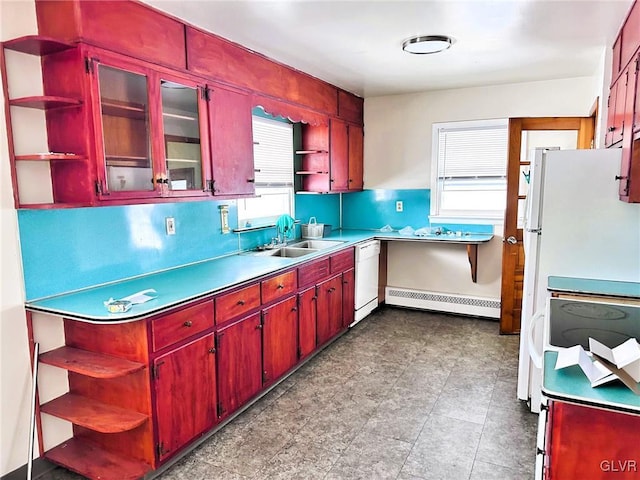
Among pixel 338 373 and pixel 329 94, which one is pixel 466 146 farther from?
pixel 338 373

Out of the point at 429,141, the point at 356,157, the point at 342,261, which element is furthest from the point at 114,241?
the point at 429,141

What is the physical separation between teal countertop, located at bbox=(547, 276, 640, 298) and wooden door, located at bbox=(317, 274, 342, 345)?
5.52ft

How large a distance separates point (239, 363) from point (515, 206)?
2.73m

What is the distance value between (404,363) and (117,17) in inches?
118

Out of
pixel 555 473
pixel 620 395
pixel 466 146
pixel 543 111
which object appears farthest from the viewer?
pixel 466 146

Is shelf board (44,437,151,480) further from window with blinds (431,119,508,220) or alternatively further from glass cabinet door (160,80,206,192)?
window with blinds (431,119,508,220)

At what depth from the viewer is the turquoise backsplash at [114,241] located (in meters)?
2.14

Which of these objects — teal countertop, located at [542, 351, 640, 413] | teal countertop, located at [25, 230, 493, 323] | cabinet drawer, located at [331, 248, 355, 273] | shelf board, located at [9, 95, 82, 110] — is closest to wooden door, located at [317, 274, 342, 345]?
cabinet drawer, located at [331, 248, 355, 273]

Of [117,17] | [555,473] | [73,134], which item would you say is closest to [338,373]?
[555,473]

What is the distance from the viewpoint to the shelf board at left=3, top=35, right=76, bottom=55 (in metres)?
1.86

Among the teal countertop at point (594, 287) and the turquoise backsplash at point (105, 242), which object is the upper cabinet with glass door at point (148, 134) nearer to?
the turquoise backsplash at point (105, 242)

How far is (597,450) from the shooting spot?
1310mm

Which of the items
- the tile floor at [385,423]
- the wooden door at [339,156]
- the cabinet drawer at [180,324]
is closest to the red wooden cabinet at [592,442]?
the tile floor at [385,423]

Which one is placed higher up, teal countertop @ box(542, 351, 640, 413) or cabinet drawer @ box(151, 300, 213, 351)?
teal countertop @ box(542, 351, 640, 413)
